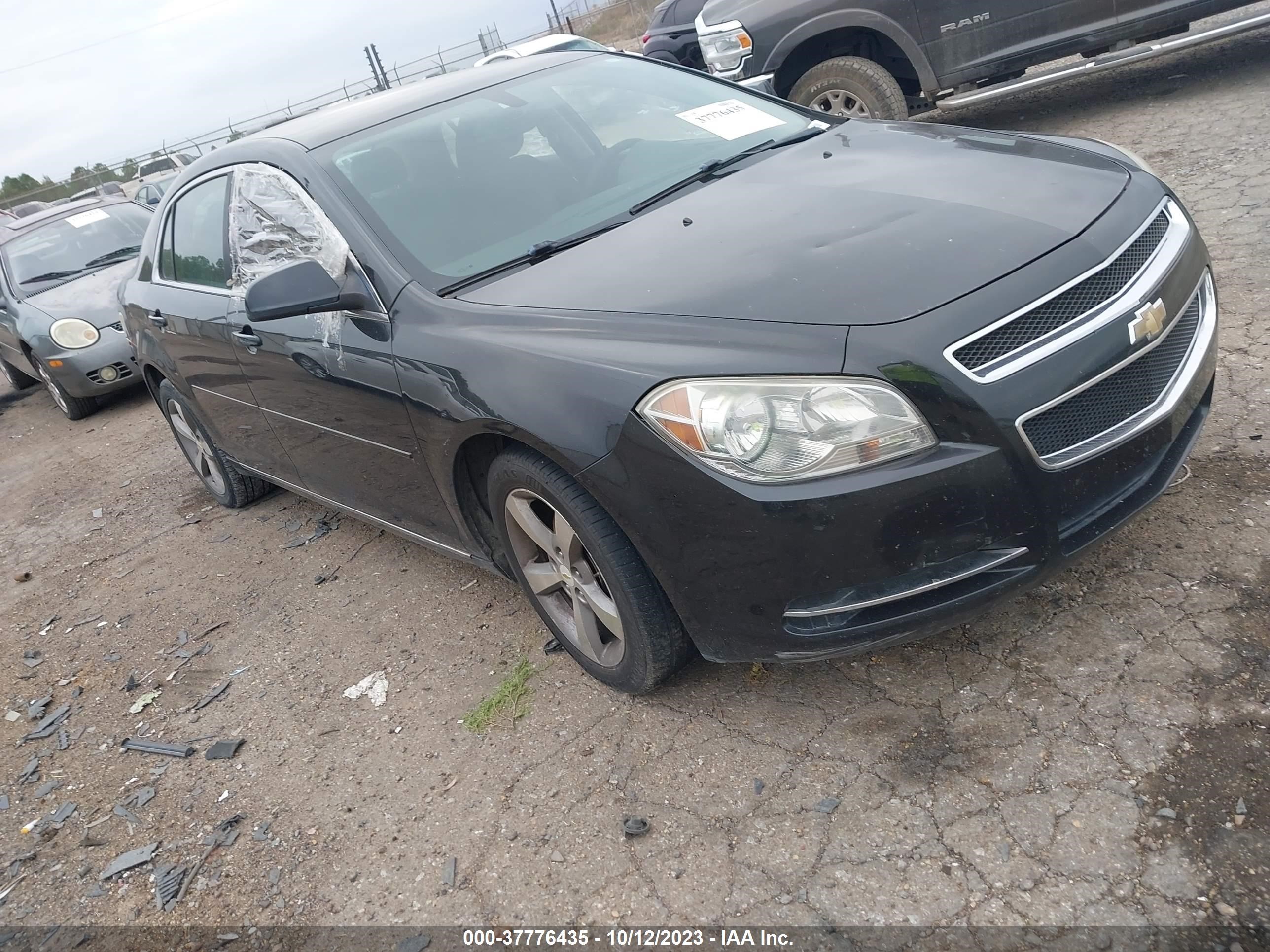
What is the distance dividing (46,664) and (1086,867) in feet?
13.5

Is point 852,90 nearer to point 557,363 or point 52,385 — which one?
point 557,363

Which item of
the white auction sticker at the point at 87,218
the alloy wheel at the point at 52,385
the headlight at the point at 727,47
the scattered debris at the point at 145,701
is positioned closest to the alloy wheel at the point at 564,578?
the scattered debris at the point at 145,701

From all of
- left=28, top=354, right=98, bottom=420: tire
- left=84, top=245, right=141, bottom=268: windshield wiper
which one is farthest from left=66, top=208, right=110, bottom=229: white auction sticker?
left=28, top=354, right=98, bottom=420: tire

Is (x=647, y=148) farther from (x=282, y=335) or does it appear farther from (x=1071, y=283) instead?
(x=1071, y=283)

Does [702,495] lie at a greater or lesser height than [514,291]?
lesser

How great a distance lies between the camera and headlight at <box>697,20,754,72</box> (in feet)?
24.7

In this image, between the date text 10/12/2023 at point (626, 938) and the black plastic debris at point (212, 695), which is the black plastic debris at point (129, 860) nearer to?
the black plastic debris at point (212, 695)

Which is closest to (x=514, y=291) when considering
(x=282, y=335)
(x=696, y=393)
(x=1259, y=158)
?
(x=696, y=393)

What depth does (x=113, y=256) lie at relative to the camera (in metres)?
8.73

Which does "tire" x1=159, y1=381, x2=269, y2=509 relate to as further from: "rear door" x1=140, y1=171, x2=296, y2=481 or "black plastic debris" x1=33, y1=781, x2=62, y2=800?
"black plastic debris" x1=33, y1=781, x2=62, y2=800

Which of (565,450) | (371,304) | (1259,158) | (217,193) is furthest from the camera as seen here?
(1259,158)

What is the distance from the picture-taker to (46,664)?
427cm

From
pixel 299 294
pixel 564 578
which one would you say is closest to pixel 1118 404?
pixel 564 578

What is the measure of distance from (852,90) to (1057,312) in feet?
18.5
